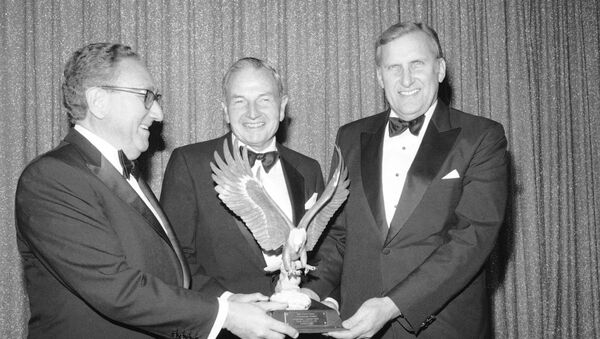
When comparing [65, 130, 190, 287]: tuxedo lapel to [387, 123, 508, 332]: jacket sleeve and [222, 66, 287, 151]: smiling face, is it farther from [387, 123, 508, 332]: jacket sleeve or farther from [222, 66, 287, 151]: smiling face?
[387, 123, 508, 332]: jacket sleeve

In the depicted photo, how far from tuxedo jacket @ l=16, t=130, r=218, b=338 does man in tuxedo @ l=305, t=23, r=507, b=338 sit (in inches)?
27.6

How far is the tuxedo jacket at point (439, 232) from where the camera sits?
94.2 inches

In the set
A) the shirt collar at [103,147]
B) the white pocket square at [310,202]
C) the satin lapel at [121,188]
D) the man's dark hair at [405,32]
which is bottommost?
the white pocket square at [310,202]

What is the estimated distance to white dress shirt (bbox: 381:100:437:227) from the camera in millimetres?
2592

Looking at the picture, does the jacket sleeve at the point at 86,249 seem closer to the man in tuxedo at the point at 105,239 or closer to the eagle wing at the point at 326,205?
the man in tuxedo at the point at 105,239

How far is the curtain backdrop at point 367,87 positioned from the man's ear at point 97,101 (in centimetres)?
194

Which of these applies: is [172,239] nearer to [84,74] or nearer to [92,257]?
[92,257]

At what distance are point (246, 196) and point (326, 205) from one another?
1.14 ft

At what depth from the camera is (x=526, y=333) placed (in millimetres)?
4711

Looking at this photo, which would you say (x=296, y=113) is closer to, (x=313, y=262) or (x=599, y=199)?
(x=313, y=262)

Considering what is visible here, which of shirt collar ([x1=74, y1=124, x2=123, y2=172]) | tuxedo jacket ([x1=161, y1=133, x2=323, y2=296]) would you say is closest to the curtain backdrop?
tuxedo jacket ([x1=161, y1=133, x2=323, y2=296])

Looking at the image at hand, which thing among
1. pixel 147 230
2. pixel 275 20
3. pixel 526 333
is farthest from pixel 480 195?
pixel 526 333

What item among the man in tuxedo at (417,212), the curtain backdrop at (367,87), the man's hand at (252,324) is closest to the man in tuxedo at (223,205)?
the man in tuxedo at (417,212)

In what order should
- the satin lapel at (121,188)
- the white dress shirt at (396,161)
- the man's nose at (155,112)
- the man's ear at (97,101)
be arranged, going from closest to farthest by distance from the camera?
the satin lapel at (121,188) → the man's ear at (97,101) → the man's nose at (155,112) → the white dress shirt at (396,161)
